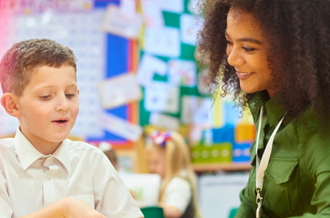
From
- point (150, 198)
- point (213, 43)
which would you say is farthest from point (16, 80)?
point (150, 198)

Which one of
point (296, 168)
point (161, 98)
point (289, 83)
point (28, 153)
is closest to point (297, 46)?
point (289, 83)

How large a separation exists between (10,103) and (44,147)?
0.39ft

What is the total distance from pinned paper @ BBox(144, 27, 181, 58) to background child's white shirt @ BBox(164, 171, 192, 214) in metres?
1.28

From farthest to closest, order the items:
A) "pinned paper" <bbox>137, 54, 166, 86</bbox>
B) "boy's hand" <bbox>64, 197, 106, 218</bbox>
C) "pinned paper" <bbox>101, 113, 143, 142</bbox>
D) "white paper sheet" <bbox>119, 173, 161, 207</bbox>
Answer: "pinned paper" <bbox>137, 54, 166, 86</bbox>, "pinned paper" <bbox>101, 113, 143, 142</bbox>, "white paper sheet" <bbox>119, 173, 161, 207</bbox>, "boy's hand" <bbox>64, 197, 106, 218</bbox>

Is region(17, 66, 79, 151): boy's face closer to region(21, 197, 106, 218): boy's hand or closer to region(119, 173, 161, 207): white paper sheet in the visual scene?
region(21, 197, 106, 218): boy's hand

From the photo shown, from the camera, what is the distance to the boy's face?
0.73m

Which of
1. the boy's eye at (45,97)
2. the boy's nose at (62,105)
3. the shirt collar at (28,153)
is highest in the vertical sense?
the boy's eye at (45,97)

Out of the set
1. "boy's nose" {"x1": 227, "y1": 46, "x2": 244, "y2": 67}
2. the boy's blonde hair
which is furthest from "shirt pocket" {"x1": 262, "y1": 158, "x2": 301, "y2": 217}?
the boy's blonde hair

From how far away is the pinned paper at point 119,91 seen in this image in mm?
3100

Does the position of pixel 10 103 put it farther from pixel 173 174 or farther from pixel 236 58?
pixel 173 174

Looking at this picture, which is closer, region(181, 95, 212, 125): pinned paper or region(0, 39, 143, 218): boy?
region(0, 39, 143, 218): boy

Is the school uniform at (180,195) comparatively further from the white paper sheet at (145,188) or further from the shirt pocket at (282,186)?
the shirt pocket at (282,186)

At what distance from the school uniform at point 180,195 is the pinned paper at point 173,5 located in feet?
5.31

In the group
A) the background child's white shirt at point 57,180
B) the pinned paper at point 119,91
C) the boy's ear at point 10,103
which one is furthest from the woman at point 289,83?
the pinned paper at point 119,91
